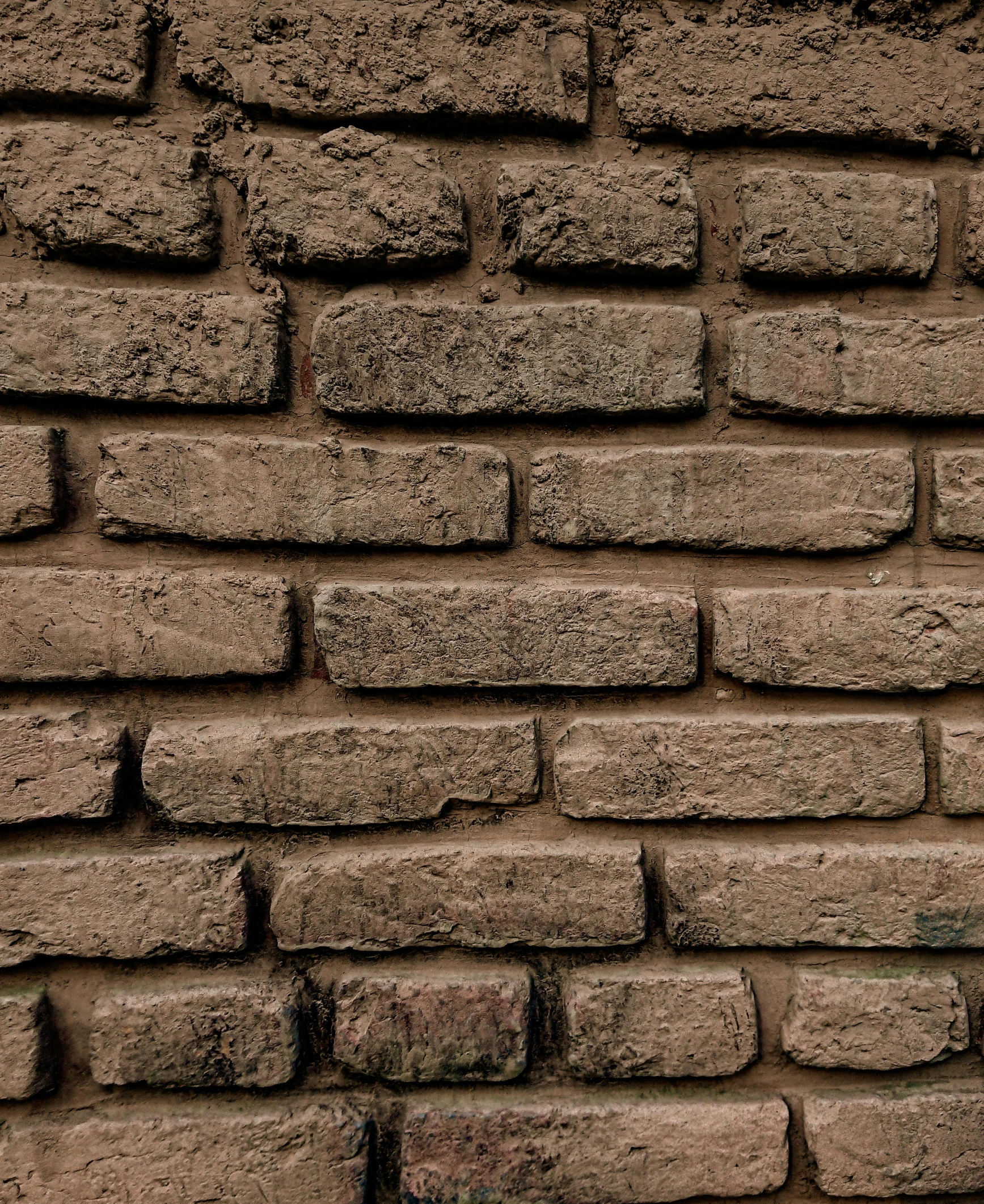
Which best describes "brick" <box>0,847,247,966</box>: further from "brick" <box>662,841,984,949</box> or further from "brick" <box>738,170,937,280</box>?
"brick" <box>738,170,937,280</box>

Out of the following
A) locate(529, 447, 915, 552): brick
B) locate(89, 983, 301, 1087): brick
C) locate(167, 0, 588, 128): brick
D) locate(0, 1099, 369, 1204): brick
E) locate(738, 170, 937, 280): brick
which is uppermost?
locate(167, 0, 588, 128): brick

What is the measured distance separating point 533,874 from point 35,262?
857mm

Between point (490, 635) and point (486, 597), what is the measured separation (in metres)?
0.04

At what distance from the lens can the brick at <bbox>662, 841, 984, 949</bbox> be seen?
78 centimetres

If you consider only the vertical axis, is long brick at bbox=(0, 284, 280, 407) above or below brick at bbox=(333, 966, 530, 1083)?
above

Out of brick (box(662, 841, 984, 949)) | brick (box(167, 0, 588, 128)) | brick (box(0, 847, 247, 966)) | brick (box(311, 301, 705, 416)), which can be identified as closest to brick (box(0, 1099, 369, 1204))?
brick (box(0, 847, 247, 966))

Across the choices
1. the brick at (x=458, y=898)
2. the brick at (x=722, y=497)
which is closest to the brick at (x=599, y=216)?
the brick at (x=722, y=497)

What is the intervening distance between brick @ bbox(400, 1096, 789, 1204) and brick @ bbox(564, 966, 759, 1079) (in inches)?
1.8

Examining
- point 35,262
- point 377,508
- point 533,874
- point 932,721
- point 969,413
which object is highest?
point 35,262

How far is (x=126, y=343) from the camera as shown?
2.48 feet

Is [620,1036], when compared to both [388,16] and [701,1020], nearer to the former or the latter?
[701,1020]

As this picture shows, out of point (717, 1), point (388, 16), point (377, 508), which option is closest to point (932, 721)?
point (377, 508)

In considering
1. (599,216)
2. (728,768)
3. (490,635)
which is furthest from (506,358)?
(728,768)

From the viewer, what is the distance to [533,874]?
2.55ft
